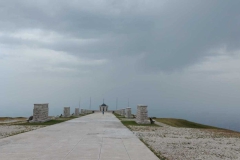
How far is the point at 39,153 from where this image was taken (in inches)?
345

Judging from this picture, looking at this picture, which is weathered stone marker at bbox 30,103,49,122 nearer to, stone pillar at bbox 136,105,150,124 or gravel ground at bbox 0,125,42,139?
gravel ground at bbox 0,125,42,139

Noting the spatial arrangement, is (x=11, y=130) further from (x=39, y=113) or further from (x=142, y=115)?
(x=142, y=115)

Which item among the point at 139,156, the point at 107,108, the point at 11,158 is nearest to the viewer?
the point at 11,158

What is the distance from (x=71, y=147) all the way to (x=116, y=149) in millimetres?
1887

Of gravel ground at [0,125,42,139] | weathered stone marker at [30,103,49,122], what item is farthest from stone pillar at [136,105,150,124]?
gravel ground at [0,125,42,139]

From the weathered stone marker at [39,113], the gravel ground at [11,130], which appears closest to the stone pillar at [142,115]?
the weathered stone marker at [39,113]

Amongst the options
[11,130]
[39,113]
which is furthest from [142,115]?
[11,130]

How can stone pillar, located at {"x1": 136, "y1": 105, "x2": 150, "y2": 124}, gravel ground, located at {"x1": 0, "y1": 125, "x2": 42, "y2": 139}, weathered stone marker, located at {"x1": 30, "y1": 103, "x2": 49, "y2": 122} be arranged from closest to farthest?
gravel ground, located at {"x1": 0, "y1": 125, "x2": 42, "y2": 139} → stone pillar, located at {"x1": 136, "y1": 105, "x2": 150, "y2": 124} → weathered stone marker, located at {"x1": 30, "y1": 103, "x2": 49, "y2": 122}

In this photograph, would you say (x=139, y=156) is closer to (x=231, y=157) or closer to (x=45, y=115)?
(x=231, y=157)

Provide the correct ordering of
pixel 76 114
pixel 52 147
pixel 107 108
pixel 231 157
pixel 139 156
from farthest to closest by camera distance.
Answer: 1. pixel 107 108
2. pixel 76 114
3. pixel 52 147
4. pixel 231 157
5. pixel 139 156

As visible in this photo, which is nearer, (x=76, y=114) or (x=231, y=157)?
(x=231, y=157)

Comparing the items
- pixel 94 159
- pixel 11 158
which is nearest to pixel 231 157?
pixel 94 159

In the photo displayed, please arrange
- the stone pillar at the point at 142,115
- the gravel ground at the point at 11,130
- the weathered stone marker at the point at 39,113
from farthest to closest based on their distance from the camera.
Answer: the weathered stone marker at the point at 39,113 → the stone pillar at the point at 142,115 → the gravel ground at the point at 11,130

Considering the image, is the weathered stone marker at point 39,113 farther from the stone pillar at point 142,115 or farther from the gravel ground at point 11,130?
the stone pillar at point 142,115
